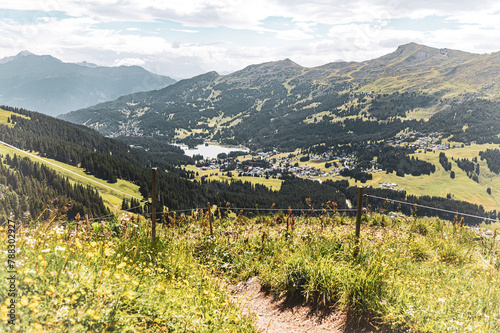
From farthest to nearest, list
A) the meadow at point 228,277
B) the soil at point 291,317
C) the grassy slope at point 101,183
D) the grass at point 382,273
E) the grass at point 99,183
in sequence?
1. the grass at point 99,183
2. the grassy slope at point 101,183
3. the soil at point 291,317
4. the grass at point 382,273
5. the meadow at point 228,277

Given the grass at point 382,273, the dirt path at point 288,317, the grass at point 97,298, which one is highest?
the grass at point 97,298

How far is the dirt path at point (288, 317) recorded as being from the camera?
22.2 ft

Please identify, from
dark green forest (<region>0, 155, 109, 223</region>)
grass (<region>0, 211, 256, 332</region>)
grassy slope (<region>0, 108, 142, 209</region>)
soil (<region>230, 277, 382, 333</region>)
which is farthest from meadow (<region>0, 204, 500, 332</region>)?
grassy slope (<region>0, 108, 142, 209</region>)

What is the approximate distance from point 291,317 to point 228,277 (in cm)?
235

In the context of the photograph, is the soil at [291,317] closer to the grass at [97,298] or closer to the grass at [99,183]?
the grass at [97,298]

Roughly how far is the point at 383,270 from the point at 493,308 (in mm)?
2123

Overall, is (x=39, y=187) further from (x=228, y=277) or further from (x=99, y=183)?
(x=228, y=277)

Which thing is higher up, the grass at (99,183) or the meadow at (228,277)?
the meadow at (228,277)

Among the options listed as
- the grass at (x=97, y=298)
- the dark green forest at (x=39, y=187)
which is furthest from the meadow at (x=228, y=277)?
the dark green forest at (x=39, y=187)

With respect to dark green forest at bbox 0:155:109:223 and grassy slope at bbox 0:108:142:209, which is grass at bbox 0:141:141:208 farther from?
dark green forest at bbox 0:155:109:223

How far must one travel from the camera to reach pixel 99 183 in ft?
425

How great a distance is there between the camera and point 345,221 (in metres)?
14.3

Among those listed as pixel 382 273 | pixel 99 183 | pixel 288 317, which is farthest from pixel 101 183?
pixel 382 273

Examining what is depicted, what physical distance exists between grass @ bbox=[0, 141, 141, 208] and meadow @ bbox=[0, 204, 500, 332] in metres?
108
